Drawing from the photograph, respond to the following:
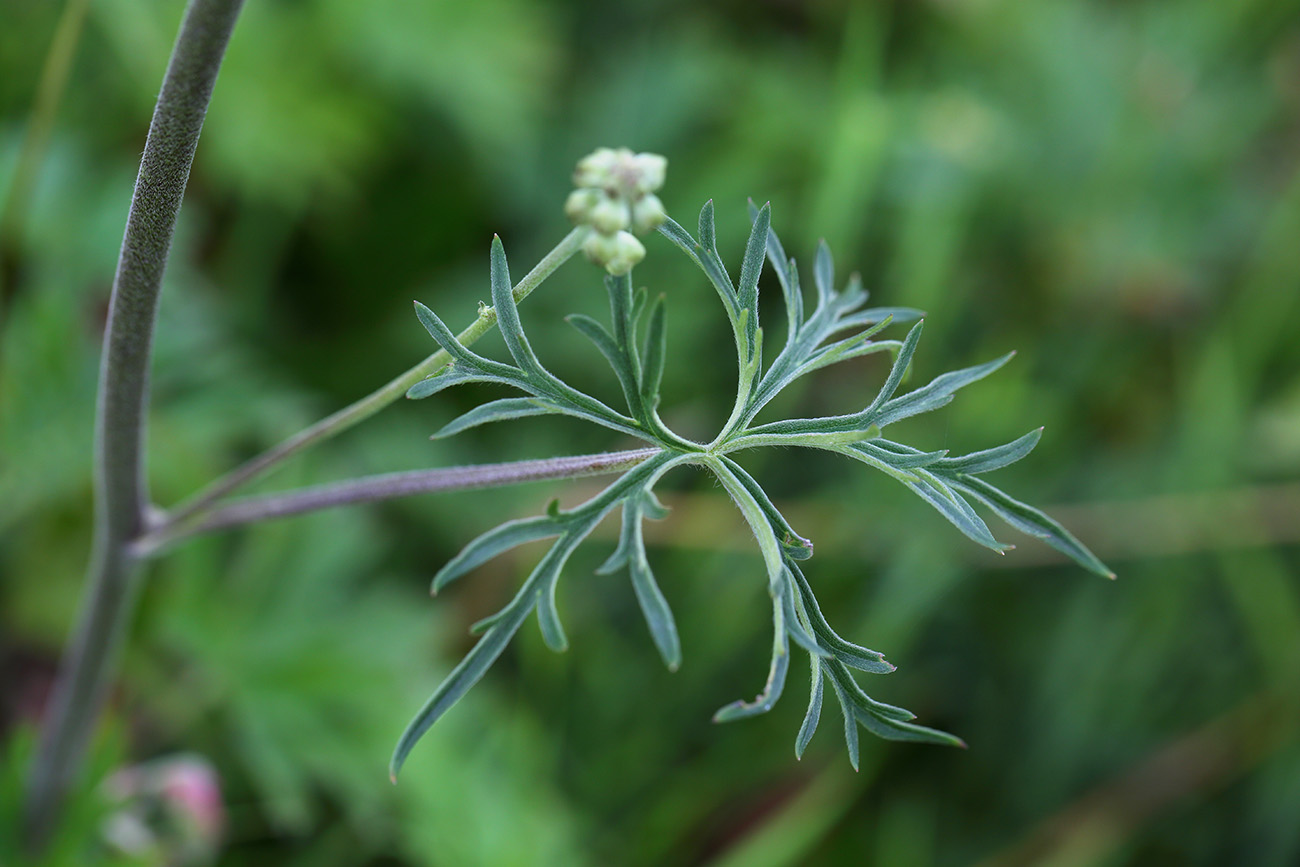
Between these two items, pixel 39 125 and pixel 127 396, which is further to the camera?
pixel 39 125

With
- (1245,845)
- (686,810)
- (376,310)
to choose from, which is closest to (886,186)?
(376,310)

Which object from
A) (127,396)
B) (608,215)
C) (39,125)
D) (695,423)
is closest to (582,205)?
(608,215)

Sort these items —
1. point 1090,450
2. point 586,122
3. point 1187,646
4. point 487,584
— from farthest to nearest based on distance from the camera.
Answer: point 586,122, point 1090,450, point 1187,646, point 487,584

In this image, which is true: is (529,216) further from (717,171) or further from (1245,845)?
(1245,845)

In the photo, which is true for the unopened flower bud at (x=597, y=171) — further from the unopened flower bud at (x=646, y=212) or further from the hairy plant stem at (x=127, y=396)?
the hairy plant stem at (x=127, y=396)

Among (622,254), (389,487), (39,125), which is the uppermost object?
(39,125)

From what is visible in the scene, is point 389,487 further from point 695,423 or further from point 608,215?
point 695,423
